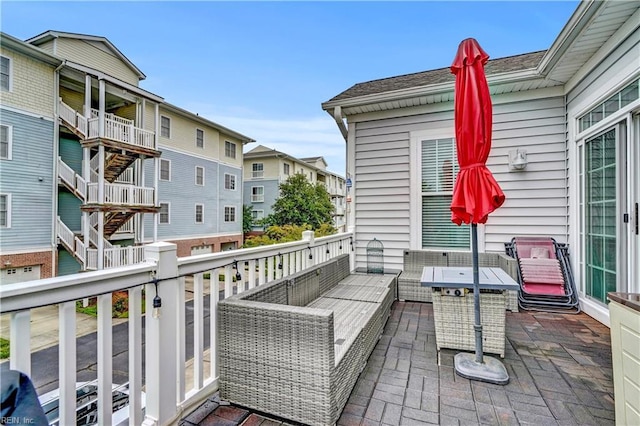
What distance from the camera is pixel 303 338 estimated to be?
1767mm

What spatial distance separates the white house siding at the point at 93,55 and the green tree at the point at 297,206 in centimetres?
965

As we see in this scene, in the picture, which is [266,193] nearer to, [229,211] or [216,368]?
[229,211]

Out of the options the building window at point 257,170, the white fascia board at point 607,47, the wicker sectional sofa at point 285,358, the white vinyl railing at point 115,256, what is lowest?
the white vinyl railing at point 115,256

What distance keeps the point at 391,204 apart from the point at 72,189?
9478mm

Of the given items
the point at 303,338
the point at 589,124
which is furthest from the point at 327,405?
the point at 589,124

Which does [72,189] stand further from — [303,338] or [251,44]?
[303,338]

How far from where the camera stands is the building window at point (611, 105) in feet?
9.55

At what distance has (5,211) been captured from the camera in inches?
317

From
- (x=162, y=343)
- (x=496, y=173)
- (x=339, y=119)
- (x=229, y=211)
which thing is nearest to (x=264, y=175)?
(x=229, y=211)

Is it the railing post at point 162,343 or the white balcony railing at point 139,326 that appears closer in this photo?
the white balcony railing at point 139,326

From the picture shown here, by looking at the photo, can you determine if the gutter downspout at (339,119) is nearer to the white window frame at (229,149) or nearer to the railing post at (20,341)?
the railing post at (20,341)

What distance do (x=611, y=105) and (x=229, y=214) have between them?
1498 cm

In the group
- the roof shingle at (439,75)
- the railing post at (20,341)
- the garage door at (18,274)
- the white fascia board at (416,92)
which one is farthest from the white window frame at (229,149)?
the railing post at (20,341)

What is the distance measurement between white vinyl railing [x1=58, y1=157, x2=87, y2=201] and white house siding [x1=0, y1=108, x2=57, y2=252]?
0.74 ft
